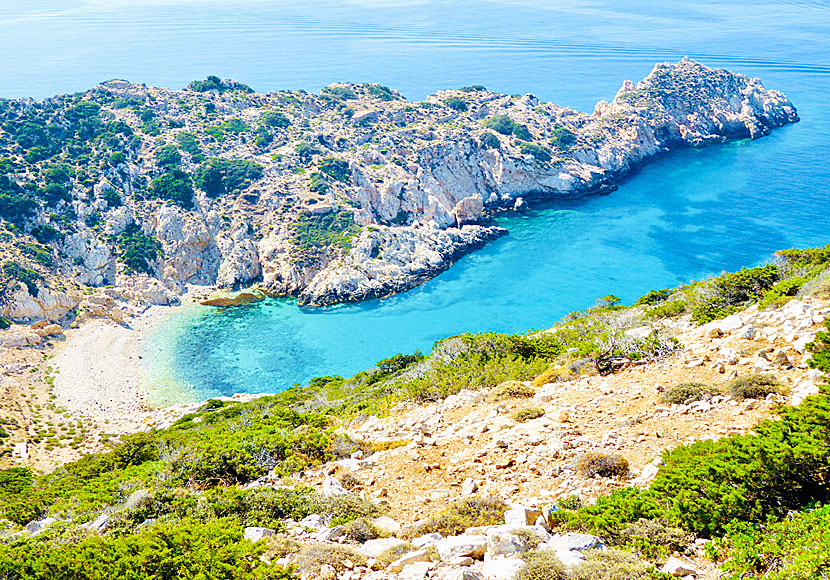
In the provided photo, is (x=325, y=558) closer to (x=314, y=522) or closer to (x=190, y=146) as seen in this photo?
(x=314, y=522)

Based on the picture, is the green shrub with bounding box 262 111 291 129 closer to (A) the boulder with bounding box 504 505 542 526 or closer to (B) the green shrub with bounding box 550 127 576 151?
(B) the green shrub with bounding box 550 127 576 151

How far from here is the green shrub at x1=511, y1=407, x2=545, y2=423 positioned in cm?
1279

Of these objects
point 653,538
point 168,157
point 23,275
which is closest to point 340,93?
point 168,157

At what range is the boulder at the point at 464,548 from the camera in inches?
303

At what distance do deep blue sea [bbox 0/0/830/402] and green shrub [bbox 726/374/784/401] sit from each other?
32.6 metres

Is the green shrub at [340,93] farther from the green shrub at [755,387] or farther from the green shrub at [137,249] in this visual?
the green shrub at [755,387]

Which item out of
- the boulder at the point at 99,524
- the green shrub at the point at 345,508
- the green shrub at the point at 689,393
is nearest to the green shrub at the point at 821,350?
the green shrub at the point at 689,393

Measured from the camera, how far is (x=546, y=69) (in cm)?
12838

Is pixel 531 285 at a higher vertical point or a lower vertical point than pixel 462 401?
lower

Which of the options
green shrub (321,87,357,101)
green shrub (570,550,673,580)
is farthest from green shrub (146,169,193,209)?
green shrub (570,550,673,580)

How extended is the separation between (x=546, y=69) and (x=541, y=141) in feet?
199

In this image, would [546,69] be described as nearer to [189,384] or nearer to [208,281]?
[208,281]

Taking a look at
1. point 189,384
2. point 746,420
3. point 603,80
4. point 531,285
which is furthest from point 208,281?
point 603,80

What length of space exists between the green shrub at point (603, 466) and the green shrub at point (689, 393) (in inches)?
96.2
